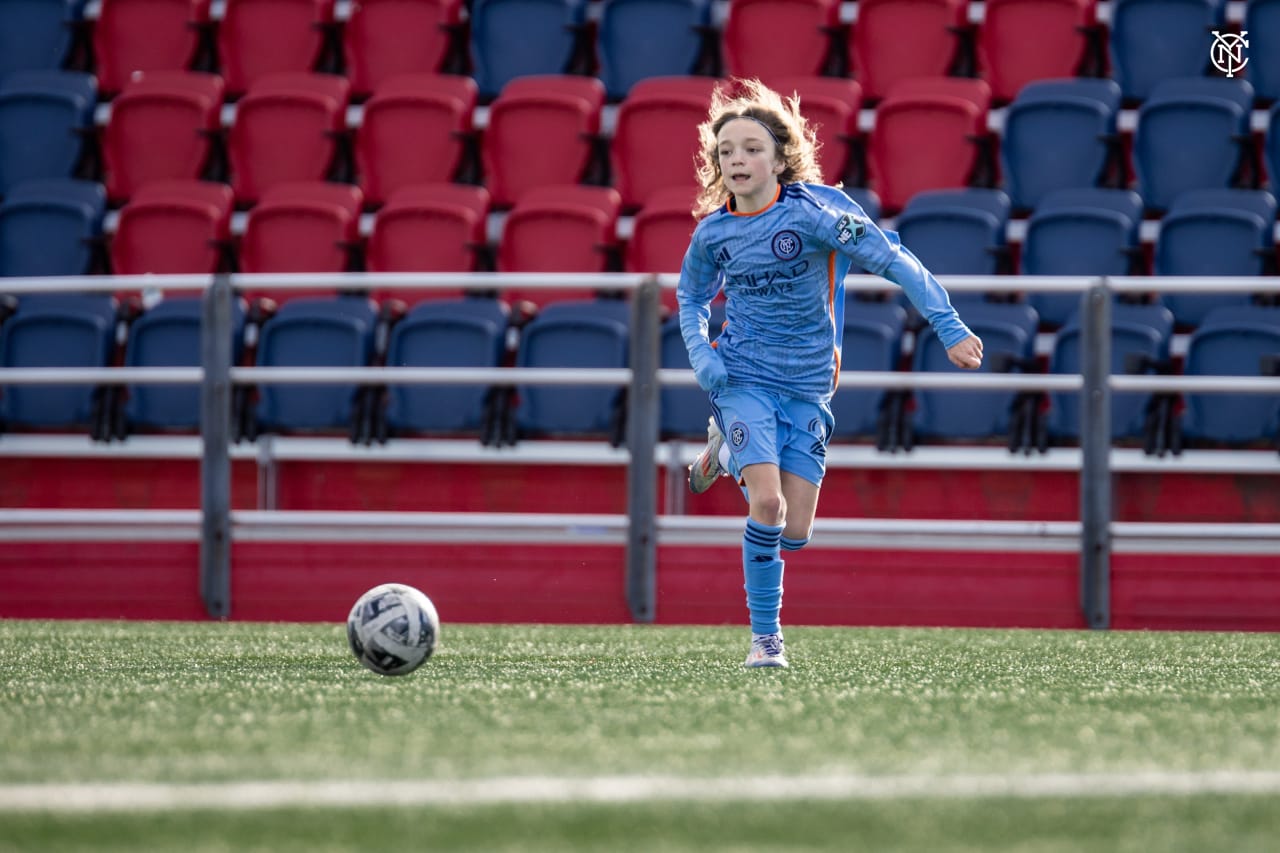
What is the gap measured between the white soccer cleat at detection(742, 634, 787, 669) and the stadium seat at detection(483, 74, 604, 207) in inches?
170

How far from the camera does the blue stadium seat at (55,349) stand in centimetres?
686

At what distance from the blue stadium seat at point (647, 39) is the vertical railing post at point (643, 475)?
2981mm

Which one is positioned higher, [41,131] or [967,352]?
[41,131]

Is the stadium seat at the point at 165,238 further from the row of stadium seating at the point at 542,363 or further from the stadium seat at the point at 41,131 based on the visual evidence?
the stadium seat at the point at 41,131

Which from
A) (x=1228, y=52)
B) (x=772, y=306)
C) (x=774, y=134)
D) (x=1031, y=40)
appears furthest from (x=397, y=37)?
(x=772, y=306)

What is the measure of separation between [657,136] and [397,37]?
1.83 metres

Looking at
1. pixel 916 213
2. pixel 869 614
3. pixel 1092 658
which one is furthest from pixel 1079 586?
pixel 916 213

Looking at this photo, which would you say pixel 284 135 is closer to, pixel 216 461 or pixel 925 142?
pixel 216 461

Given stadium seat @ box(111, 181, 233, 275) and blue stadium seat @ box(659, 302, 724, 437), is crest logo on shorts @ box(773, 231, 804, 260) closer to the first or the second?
blue stadium seat @ box(659, 302, 724, 437)

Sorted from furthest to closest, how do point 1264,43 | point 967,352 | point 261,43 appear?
point 261,43 → point 1264,43 → point 967,352

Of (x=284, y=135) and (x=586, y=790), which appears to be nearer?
(x=586, y=790)

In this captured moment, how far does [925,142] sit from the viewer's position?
7.62 metres

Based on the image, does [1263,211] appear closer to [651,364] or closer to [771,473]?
[651,364]

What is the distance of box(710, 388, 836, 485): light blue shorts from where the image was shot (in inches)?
159
